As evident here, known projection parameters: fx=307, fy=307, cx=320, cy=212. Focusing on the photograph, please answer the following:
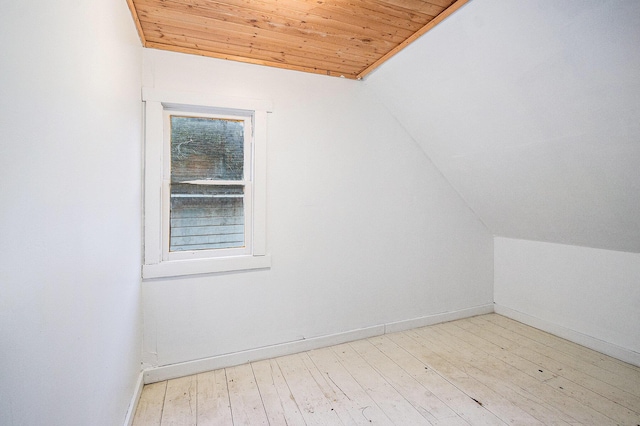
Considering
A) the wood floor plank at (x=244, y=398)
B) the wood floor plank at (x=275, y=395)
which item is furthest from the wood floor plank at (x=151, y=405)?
the wood floor plank at (x=275, y=395)

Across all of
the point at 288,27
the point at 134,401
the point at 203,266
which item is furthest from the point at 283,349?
the point at 288,27

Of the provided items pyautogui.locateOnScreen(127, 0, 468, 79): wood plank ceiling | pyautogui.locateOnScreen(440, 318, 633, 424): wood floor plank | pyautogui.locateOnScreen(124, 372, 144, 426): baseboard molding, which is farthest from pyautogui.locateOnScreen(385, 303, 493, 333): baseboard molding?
pyautogui.locateOnScreen(127, 0, 468, 79): wood plank ceiling

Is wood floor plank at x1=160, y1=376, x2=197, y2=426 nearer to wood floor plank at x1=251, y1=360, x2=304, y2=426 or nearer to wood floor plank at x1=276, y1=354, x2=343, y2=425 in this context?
wood floor plank at x1=251, y1=360, x2=304, y2=426

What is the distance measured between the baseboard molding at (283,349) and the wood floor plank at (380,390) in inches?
5.9

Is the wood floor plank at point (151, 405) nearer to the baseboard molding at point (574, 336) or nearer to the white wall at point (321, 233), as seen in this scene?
the white wall at point (321, 233)

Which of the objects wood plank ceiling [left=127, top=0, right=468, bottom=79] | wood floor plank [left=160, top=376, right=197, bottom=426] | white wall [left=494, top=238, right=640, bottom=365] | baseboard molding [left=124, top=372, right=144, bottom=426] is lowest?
wood floor plank [left=160, top=376, right=197, bottom=426]

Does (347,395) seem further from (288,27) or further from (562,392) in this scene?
(288,27)

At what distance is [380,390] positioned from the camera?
7.11 ft

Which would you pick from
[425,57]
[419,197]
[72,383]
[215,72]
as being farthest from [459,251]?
[72,383]

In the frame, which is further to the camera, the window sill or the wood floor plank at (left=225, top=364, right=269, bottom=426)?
the window sill

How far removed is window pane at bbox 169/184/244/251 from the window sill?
15cm

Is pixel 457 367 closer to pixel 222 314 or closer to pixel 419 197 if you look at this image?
pixel 419 197

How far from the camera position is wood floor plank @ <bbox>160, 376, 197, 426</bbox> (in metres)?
1.88

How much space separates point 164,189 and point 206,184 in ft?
1.00
